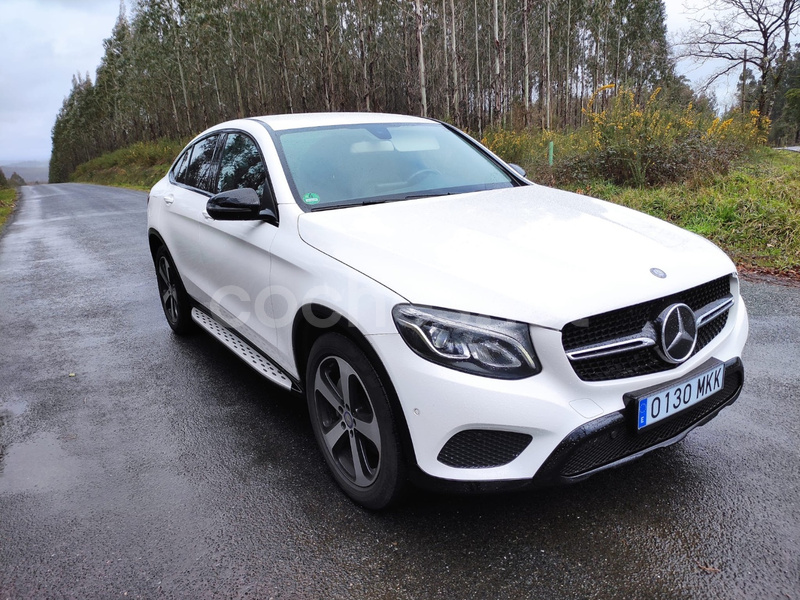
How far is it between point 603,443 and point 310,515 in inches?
48.8

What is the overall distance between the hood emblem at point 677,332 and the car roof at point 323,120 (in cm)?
225

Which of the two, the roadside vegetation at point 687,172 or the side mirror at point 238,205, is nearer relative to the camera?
the side mirror at point 238,205

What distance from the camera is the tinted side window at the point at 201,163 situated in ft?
13.6

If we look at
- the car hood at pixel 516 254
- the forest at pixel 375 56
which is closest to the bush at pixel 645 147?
the car hood at pixel 516 254

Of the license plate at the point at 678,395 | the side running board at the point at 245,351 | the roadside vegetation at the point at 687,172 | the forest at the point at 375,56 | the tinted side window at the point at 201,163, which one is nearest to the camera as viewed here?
the license plate at the point at 678,395

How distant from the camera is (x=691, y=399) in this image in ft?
7.34

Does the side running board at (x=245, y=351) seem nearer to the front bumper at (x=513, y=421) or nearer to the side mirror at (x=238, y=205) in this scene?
the side mirror at (x=238, y=205)

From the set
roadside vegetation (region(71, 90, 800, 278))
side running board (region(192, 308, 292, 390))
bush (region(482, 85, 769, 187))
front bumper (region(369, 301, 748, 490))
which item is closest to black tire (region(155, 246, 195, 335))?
side running board (region(192, 308, 292, 390))

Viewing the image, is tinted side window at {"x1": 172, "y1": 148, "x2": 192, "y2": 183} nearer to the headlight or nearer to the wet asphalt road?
the wet asphalt road

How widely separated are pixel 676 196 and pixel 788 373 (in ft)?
18.1

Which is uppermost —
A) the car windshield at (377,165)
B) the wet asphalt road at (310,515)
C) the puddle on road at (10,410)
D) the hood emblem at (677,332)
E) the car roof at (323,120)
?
the car roof at (323,120)

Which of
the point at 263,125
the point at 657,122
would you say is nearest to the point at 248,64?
the point at 657,122

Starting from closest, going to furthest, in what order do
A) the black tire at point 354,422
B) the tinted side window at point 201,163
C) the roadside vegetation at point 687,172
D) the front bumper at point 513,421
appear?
the front bumper at point 513,421 → the black tire at point 354,422 → the tinted side window at point 201,163 → the roadside vegetation at point 687,172

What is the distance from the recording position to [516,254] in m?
2.28
